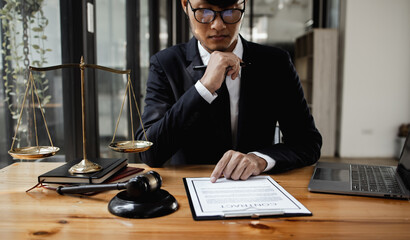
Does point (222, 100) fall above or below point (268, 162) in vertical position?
above

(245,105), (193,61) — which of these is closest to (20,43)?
(193,61)

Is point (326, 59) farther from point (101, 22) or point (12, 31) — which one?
point (12, 31)

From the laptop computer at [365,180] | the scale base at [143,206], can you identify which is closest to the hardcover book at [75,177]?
the scale base at [143,206]

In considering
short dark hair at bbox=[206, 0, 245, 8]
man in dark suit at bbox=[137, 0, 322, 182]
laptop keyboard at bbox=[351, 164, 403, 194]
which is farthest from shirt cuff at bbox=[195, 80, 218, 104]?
laptop keyboard at bbox=[351, 164, 403, 194]

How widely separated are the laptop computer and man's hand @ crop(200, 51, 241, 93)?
1.48 ft

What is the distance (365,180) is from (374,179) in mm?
34

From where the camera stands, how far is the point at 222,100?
1.49m

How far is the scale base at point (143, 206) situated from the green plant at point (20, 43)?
0.89 meters

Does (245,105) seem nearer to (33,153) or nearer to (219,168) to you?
(219,168)

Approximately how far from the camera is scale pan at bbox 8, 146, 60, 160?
2.92 feet

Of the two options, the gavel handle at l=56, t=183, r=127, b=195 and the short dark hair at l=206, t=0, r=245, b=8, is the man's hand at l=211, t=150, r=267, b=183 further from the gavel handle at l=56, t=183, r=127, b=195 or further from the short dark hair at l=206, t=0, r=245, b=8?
the short dark hair at l=206, t=0, r=245, b=8

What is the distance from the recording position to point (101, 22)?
2240 millimetres

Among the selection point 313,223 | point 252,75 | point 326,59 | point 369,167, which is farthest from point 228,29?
point 326,59

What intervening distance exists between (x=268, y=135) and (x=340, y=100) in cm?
406
